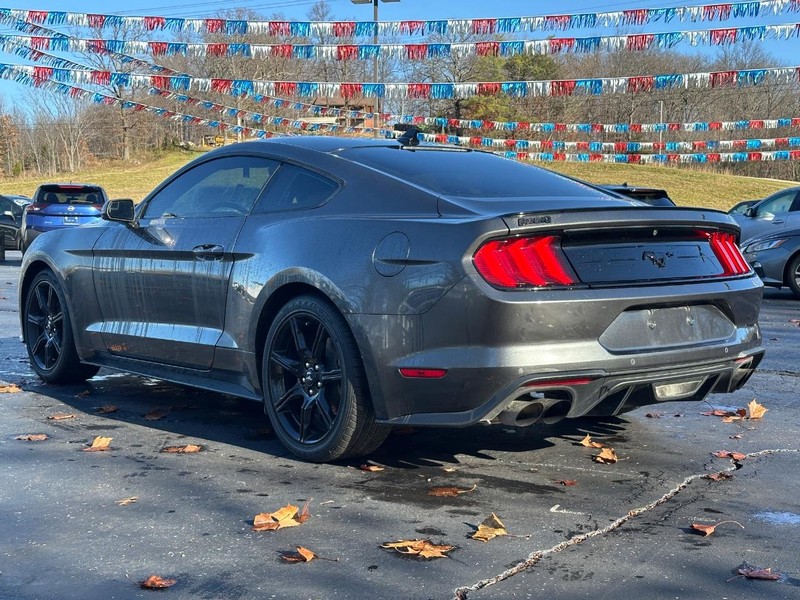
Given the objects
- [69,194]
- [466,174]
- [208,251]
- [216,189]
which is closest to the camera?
[466,174]

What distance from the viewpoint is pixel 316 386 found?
15.1ft

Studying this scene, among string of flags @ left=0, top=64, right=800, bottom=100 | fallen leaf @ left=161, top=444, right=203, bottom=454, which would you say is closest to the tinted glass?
fallen leaf @ left=161, top=444, right=203, bottom=454

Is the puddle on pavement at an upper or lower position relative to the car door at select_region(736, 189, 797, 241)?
lower

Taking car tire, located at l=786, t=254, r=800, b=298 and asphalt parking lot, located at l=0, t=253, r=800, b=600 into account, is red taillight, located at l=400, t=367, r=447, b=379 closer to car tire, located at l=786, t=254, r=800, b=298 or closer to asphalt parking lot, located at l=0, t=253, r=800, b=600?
asphalt parking lot, located at l=0, t=253, r=800, b=600

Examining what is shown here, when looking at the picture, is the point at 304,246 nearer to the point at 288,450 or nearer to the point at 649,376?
the point at 288,450

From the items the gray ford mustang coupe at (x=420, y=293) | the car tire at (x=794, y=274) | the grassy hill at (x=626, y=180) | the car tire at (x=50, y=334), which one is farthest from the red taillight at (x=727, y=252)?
the grassy hill at (x=626, y=180)

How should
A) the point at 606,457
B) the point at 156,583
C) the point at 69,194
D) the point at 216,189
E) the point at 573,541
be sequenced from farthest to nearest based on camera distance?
the point at 69,194
the point at 216,189
the point at 606,457
the point at 573,541
the point at 156,583

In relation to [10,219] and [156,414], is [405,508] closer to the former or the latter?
[156,414]

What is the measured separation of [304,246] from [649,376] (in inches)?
64.8

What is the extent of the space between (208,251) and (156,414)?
4.06 ft

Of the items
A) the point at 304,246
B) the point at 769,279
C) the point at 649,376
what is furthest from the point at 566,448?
the point at 769,279

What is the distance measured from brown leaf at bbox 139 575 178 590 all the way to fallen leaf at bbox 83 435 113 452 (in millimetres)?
1944

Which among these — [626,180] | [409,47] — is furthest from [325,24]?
[626,180]

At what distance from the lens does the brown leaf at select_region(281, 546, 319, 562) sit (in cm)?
331
